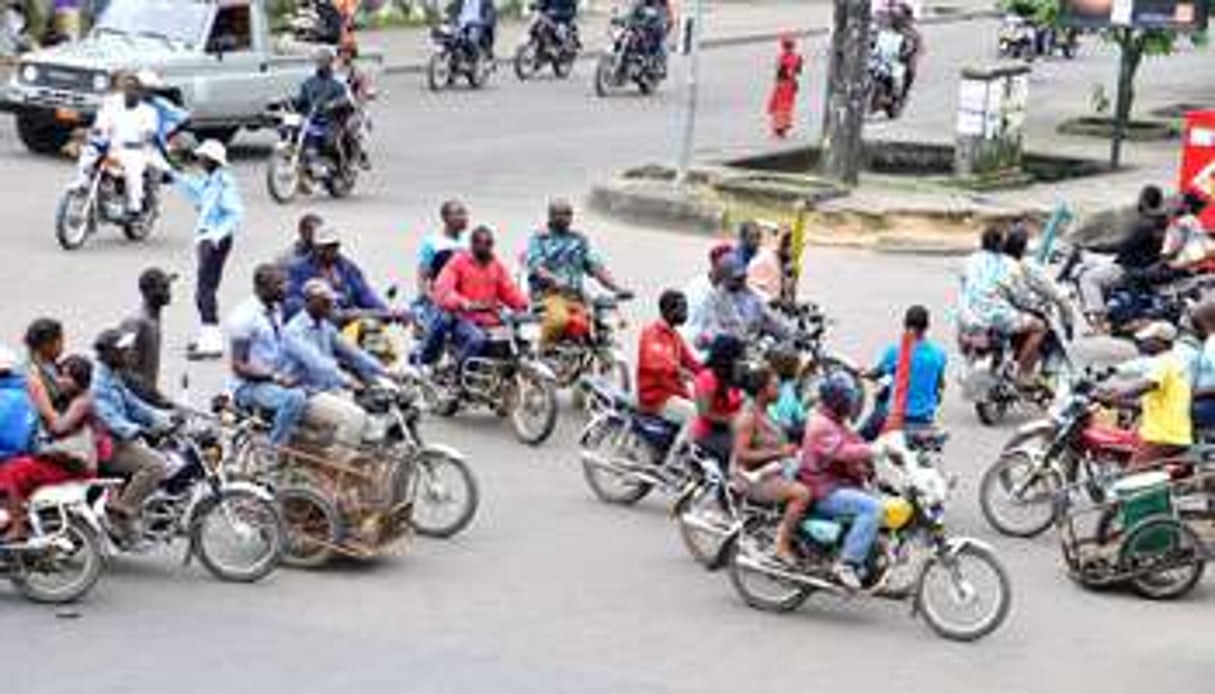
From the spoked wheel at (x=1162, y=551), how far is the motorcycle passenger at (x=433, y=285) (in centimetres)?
522

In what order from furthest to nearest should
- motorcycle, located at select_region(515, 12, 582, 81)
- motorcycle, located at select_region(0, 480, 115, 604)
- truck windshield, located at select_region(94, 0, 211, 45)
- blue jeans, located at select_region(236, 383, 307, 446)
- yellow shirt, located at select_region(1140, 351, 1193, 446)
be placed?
motorcycle, located at select_region(515, 12, 582, 81) → truck windshield, located at select_region(94, 0, 211, 45) → yellow shirt, located at select_region(1140, 351, 1193, 446) → blue jeans, located at select_region(236, 383, 307, 446) → motorcycle, located at select_region(0, 480, 115, 604)

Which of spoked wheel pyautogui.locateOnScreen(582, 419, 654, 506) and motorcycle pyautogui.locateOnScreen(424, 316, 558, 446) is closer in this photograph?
spoked wheel pyautogui.locateOnScreen(582, 419, 654, 506)

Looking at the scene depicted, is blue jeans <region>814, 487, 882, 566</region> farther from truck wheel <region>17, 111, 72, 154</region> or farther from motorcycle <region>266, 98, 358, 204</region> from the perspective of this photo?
truck wheel <region>17, 111, 72, 154</region>

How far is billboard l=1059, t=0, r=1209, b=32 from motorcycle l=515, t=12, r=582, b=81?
37.1 feet

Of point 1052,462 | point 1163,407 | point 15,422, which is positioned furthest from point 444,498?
point 1163,407

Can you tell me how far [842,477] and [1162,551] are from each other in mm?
1944

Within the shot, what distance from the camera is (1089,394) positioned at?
14.6m

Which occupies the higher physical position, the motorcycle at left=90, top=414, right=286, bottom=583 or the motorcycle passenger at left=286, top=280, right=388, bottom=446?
the motorcycle passenger at left=286, top=280, right=388, bottom=446

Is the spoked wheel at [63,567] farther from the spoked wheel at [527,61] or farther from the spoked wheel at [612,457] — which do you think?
the spoked wheel at [527,61]

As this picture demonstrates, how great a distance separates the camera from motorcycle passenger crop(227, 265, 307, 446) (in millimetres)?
13703

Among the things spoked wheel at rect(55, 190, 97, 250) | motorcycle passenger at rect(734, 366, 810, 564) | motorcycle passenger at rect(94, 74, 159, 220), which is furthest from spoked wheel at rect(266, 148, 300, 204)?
motorcycle passenger at rect(734, 366, 810, 564)

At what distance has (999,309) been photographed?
695 inches

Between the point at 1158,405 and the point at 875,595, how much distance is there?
232 centimetres

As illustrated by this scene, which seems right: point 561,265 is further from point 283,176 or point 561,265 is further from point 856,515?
point 283,176
